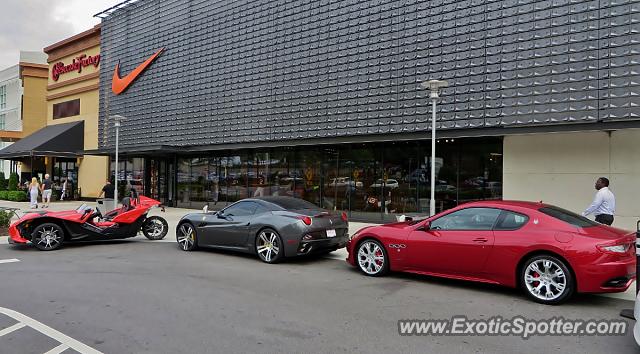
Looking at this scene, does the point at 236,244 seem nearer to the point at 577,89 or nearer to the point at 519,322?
the point at 519,322

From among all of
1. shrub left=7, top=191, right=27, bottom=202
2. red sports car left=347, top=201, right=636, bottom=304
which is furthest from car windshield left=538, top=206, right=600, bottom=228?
shrub left=7, top=191, right=27, bottom=202

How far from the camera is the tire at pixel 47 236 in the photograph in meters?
11.1

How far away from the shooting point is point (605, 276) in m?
5.93

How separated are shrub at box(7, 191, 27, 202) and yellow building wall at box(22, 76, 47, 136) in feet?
44.5

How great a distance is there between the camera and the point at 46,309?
19.9 feet

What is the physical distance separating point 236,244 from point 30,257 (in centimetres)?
449

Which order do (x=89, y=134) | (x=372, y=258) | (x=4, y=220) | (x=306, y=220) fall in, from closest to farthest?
(x=372, y=258) < (x=306, y=220) < (x=4, y=220) < (x=89, y=134)

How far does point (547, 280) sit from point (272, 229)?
505 cm

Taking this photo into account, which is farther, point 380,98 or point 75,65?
point 75,65

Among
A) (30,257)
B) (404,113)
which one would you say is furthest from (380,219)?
(30,257)

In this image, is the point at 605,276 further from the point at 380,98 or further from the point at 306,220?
the point at 380,98

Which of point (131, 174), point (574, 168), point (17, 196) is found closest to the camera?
point (574, 168)

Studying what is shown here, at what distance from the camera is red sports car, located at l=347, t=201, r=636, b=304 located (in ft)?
19.8

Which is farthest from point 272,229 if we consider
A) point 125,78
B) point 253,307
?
point 125,78
